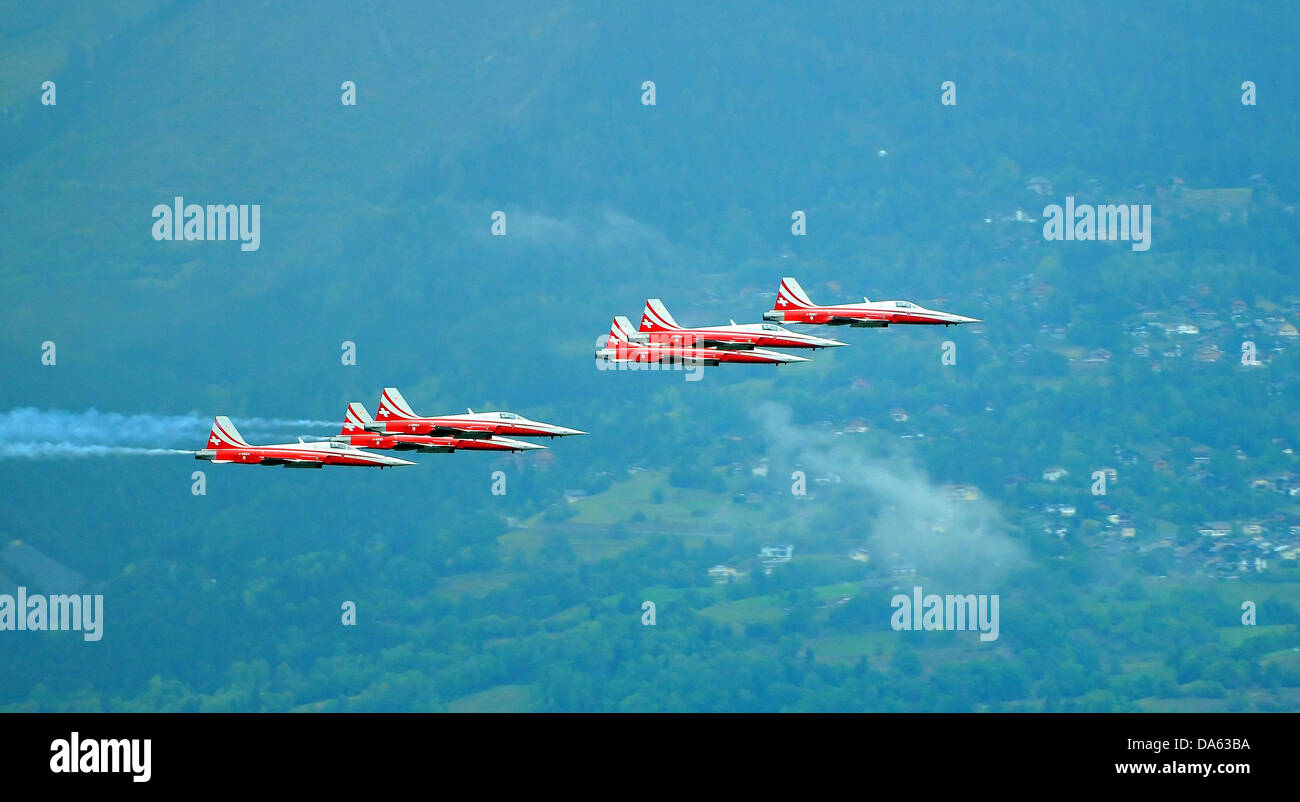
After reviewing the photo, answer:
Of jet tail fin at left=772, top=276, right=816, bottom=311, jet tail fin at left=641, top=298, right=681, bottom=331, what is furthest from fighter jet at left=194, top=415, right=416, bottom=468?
jet tail fin at left=772, top=276, right=816, bottom=311

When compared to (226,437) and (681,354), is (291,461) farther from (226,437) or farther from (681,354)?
(681,354)

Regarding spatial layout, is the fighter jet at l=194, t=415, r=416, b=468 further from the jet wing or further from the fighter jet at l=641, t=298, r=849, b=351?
the fighter jet at l=641, t=298, r=849, b=351

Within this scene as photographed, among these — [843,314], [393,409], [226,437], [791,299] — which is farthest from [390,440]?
[843,314]

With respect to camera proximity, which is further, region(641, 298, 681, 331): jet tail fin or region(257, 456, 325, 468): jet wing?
region(641, 298, 681, 331): jet tail fin

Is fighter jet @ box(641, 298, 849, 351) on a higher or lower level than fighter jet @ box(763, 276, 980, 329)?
lower
